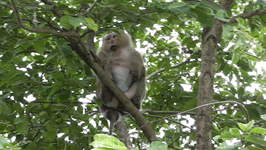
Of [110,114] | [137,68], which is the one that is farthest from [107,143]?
[137,68]

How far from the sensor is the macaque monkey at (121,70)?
18.6 ft

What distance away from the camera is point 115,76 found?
6.05m

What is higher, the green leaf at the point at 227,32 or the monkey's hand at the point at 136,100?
the green leaf at the point at 227,32

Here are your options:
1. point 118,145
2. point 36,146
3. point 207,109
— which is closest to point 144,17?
point 207,109

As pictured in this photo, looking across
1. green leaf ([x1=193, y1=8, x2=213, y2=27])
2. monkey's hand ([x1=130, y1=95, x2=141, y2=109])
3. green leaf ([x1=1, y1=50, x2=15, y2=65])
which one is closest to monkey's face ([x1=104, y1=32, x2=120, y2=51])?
monkey's hand ([x1=130, y1=95, x2=141, y2=109])

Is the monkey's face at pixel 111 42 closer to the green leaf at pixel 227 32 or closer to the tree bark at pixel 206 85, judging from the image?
the tree bark at pixel 206 85

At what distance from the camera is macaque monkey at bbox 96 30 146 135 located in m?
5.68

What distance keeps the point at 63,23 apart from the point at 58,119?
191cm

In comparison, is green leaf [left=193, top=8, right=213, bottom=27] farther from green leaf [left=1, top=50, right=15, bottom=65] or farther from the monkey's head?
the monkey's head

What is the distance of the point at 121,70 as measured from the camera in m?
6.07

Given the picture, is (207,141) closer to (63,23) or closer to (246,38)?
(246,38)

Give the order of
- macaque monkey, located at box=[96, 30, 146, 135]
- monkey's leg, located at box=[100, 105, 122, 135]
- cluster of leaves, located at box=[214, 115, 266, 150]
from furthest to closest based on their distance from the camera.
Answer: macaque monkey, located at box=[96, 30, 146, 135], monkey's leg, located at box=[100, 105, 122, 135], cluster of leaves, located at box=[214, 115, 266, 150]

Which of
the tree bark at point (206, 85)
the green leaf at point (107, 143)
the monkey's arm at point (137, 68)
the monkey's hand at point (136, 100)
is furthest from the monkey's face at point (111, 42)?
the green leaf at point (107, 143)

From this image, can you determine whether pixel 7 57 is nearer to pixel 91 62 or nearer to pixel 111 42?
pixel 91 62
